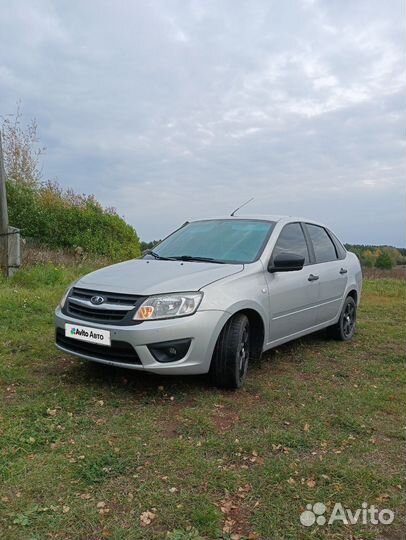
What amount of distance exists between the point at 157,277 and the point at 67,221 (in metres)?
9.37

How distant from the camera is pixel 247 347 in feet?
13.4

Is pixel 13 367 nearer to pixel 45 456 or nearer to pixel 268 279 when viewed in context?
pixel 45 456

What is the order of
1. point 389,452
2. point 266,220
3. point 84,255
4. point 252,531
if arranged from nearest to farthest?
point 252,531 < point 389,452 < point 266,220 < point 84,255

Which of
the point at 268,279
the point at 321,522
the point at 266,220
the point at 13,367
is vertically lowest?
the point at 321,522

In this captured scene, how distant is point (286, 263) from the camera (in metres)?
4.19

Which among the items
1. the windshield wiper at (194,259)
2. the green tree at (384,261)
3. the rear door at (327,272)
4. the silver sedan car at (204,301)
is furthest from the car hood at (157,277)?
the green tree at (384,261)

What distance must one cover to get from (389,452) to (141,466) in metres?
1.56

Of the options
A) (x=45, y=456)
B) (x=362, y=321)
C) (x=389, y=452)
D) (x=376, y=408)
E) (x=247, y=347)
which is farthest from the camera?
(x=362, y=321)

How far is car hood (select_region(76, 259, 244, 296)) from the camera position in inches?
143

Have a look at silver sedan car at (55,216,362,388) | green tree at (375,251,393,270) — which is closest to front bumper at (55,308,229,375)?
silver sedan car at (55,216,362,388)

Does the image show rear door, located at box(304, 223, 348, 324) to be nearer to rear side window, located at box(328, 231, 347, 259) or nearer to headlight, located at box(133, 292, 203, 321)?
rear side window, located at box(328, 231, 347, 259)

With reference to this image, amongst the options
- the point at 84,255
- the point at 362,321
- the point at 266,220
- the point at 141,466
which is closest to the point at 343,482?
the point at 141,466

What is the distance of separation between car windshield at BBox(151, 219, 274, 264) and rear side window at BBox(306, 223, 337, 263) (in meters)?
0.87

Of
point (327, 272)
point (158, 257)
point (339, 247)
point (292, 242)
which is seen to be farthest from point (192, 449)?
point (339, 247)
